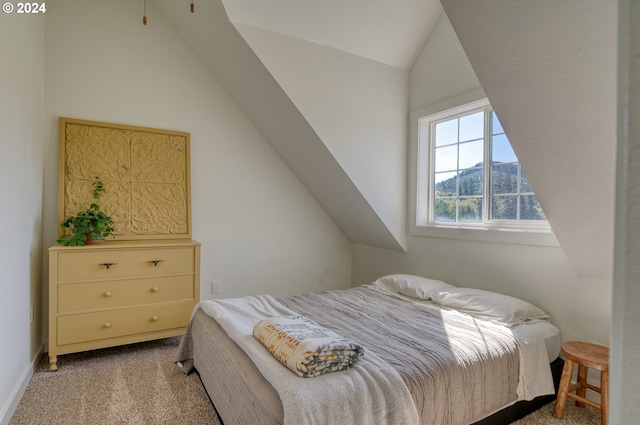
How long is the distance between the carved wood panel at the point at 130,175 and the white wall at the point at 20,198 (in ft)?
0.71

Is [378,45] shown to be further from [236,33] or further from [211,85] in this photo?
[211,85]

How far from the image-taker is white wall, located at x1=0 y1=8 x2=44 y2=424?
1.83 metres

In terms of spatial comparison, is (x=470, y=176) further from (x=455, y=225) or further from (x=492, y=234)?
(x=492, y=234)

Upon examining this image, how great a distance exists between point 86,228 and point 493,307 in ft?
9.91

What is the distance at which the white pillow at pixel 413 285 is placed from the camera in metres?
2.73

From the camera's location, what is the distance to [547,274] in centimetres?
236

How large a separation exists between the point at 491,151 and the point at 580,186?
1.13m

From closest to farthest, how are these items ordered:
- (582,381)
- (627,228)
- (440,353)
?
(627,228) → (440,353) → (582,381)

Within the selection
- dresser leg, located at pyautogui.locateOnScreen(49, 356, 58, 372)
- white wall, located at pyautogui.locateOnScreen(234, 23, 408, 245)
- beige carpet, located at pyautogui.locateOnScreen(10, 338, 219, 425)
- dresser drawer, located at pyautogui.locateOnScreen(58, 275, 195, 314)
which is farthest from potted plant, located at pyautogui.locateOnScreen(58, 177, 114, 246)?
white wall, located at pyautogui.locateOnScreen(234, 23, 408, 245)

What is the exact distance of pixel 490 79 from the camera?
62.1 inches

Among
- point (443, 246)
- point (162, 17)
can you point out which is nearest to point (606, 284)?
point (443, 246)

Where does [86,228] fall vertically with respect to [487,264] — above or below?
above

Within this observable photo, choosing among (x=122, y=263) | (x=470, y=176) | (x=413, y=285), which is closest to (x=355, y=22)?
(x=470, y=176)

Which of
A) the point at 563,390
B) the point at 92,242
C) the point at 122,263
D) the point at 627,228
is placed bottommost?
the point at 563,390
